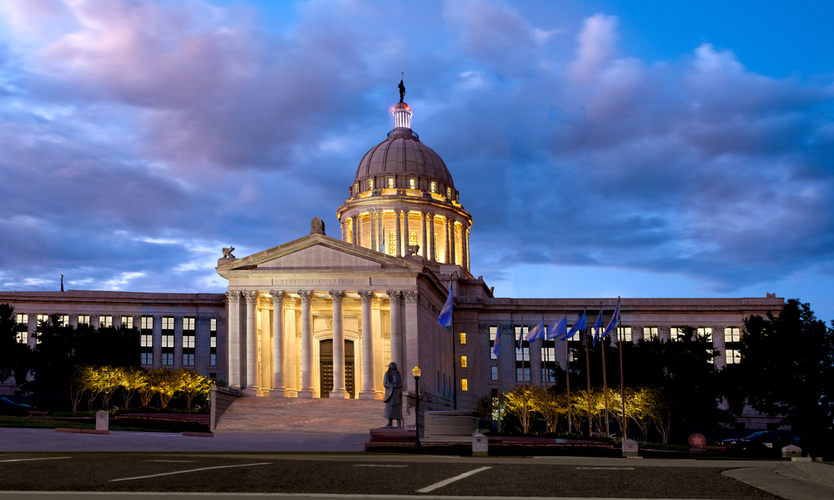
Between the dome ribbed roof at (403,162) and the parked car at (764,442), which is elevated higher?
the dome ribbed roof at (403,162)

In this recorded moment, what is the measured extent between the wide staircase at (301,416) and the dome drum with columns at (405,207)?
4048cm

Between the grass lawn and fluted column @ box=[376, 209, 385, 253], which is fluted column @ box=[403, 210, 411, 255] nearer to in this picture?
fluted column @ box=[376, 209, 385, 253]

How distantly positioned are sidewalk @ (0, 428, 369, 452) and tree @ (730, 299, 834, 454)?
33.0 meters

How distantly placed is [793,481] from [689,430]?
7060 cm

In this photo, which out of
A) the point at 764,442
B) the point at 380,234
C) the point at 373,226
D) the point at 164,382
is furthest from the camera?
the point at 373,226

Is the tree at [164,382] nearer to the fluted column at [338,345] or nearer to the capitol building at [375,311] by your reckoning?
the capitol building at [375,311]

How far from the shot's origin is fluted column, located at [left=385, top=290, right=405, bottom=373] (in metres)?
75.7

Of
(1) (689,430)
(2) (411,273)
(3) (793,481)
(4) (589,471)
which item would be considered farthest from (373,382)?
(3) (793,481)

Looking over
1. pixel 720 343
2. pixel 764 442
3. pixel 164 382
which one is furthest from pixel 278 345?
pixel 720 343

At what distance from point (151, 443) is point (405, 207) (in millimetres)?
72362

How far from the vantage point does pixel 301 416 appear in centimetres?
6581

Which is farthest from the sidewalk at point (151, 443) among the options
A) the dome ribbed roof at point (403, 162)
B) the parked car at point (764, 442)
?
the dome ribbed roof at point (403, 162)

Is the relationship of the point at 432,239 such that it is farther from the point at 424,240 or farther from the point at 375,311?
the point at 375,311

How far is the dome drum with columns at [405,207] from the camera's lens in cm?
11188
